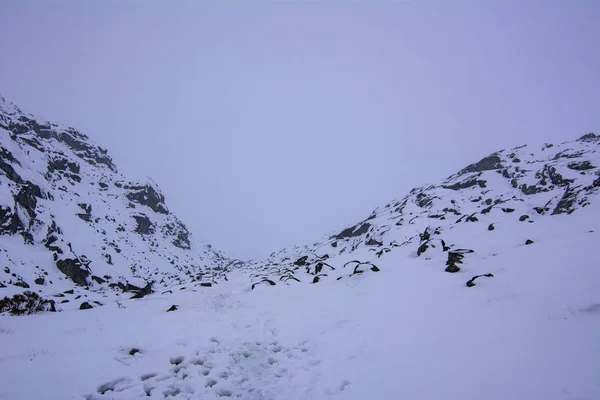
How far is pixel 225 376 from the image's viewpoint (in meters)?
5.90

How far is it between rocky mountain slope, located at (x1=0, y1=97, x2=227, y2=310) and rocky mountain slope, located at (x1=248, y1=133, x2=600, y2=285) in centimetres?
1009

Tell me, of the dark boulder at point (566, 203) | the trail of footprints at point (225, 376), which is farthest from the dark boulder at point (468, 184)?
the trail of footprints at point (225, 376)

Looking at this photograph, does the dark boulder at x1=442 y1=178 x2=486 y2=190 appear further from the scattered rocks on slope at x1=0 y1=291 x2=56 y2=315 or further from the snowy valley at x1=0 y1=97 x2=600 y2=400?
the scattered rocks on slope at x1=0 y1=291 x2=56 y2=315

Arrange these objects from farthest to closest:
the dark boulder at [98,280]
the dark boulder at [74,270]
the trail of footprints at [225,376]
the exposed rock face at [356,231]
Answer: the exposed rock face at [356,231] < the dark boulder at [98,280] < the dark boulder at [74,270] < the trail of footprints at [225,376]

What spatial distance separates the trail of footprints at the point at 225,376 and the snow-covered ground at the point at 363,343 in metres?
0.03

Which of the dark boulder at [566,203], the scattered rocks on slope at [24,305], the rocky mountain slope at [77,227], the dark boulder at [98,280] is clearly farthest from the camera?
the dark boulder at [98,280]

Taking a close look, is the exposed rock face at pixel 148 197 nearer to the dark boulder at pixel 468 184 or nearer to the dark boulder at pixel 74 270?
the dark boulder at pixel 74 270

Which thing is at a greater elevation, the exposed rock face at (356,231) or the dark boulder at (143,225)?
the dark boulder at (143,225)

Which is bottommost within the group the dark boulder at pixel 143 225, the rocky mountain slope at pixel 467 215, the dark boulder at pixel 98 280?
the rocky mountain slope at pixel 467 215

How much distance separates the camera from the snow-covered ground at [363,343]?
416cm

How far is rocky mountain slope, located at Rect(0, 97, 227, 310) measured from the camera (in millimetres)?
24188

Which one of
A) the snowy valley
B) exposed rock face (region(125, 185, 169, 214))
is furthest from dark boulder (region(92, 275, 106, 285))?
exposed rock face (region(125, 185, 169, 214))

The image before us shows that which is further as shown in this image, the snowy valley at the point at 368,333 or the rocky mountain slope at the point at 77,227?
the rocky mountain slope at the point at 77,227

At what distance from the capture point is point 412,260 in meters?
13.4
